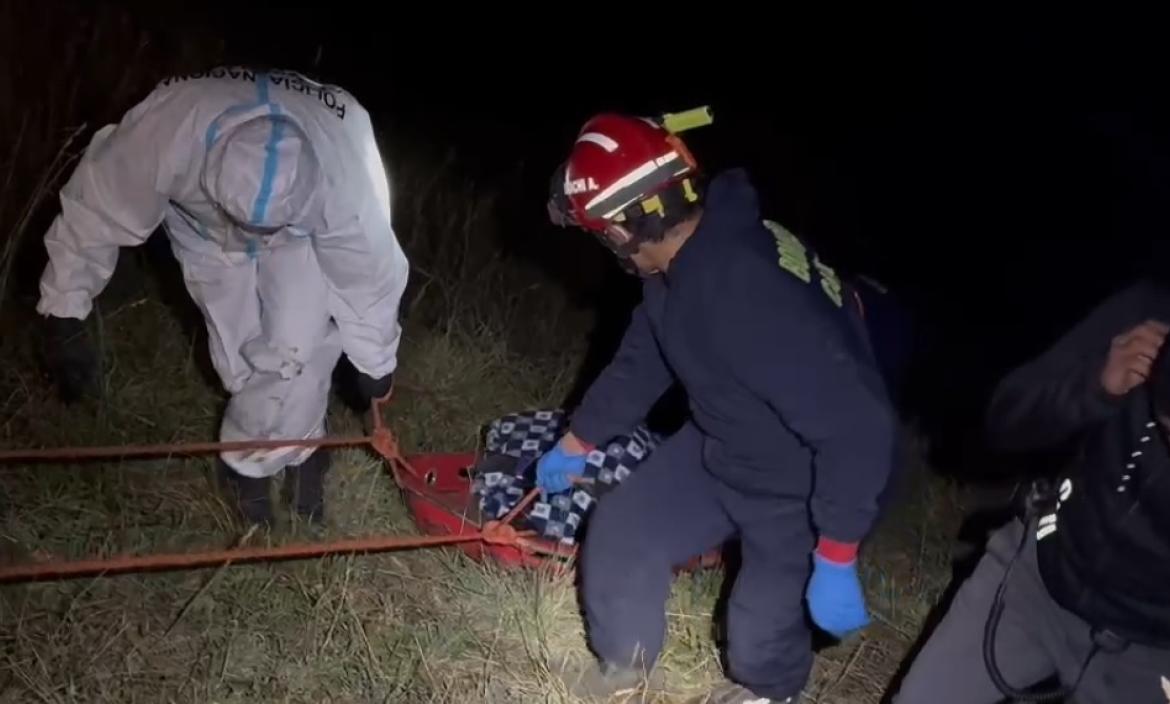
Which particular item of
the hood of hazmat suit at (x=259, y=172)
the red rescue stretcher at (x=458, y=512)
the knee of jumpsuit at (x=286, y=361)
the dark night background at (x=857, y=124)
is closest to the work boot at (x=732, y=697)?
the red rescue stretcher at (x=458, y=512)

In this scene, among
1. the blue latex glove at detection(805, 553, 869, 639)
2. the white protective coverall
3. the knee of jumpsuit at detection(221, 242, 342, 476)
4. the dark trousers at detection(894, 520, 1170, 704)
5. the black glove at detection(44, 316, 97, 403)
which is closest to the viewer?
the dark trousers at detection(894, 520, 1170, 704)

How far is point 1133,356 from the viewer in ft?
8.12

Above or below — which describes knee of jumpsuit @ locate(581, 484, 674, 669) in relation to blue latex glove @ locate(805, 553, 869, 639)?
below

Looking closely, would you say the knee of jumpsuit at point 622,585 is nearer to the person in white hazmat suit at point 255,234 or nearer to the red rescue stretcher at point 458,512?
the red rescue stretcher at point 458,512

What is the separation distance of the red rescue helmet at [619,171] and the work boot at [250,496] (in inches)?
55.0

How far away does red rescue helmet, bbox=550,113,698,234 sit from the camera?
9.08 feet

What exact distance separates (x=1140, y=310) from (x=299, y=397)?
207 centimetres

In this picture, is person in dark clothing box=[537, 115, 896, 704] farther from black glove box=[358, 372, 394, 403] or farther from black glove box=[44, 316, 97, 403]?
black glove box=[44, 316, 97, 403]

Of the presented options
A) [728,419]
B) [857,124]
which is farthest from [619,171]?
[857,124]

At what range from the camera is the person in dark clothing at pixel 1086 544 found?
2.46 metres

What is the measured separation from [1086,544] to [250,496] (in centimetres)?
223

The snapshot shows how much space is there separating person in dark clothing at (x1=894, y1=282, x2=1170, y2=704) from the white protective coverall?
1.60 meters

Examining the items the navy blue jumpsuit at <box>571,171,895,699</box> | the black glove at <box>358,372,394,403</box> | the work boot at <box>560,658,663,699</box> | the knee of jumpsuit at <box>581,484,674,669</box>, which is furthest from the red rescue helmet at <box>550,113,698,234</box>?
the work boot at <box>560,658,663,699</box>

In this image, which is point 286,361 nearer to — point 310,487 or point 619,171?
point 310,487
